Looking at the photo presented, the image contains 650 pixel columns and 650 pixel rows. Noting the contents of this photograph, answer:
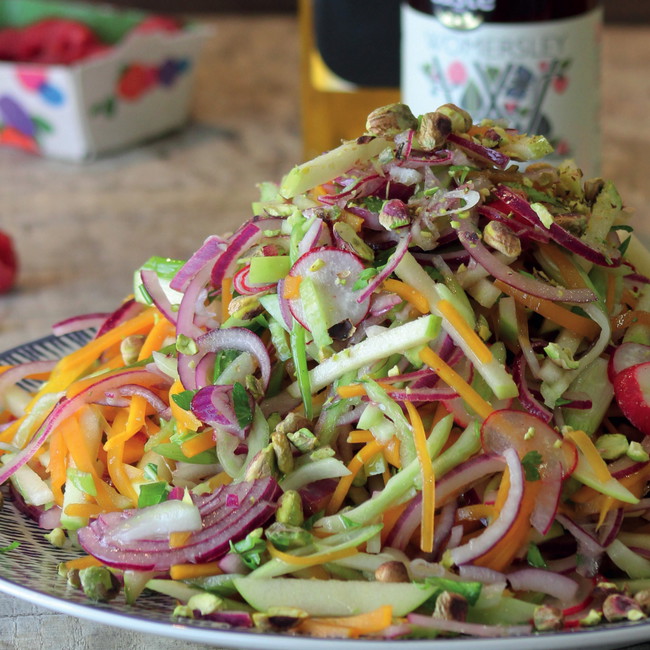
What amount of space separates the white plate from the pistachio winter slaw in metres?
0.03

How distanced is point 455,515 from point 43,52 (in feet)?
9.19

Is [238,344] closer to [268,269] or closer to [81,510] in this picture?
[268,269]

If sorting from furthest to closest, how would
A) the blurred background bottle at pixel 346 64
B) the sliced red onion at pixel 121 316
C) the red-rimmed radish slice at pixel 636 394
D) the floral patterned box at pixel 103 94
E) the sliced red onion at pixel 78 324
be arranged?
the floral patterned box at pixel 103 94 < the blurred background bottle at pixel 346 64 < the sliced red onion at pixel 78 324 < the sliced red onion at pixel 121 316 < the red-rimmed radish slice at pixel 636 394

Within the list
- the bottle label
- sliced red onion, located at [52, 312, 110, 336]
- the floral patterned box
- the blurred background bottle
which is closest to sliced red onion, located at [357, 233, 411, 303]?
sliced red onion, located at [52, 312, 110, 336]

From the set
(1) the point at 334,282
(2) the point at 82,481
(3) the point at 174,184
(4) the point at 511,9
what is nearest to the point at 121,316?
(2) the point at 82,481

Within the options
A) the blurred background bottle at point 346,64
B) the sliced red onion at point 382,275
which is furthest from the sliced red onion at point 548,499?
the blurred background bottle at point 346,64

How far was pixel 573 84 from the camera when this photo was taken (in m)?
2.45

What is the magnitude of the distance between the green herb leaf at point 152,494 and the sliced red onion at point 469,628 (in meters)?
0.33

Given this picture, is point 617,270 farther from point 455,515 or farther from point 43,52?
point 43,52

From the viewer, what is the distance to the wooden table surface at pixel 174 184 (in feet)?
8.71

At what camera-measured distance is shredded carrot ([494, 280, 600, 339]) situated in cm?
119

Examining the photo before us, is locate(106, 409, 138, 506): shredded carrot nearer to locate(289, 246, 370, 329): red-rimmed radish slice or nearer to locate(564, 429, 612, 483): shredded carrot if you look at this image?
locate(289, 246, 370, 329): red-rimmed radish slice

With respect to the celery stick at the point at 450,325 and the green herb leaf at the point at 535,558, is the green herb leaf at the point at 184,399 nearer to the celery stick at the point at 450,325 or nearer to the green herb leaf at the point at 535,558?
the celery stick at the point at 450,325

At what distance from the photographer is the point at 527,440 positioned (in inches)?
43.6
